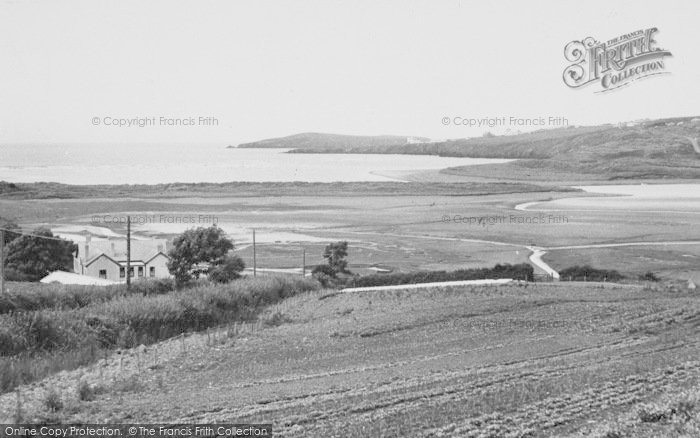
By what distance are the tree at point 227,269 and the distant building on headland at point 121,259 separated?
7.68ft

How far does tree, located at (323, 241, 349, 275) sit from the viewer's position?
2978 centimetres

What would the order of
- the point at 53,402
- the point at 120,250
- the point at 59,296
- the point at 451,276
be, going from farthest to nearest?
the point at 120,250, the point at 451,276, the point at 59,296, the point at 53,402

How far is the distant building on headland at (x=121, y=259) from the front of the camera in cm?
3031

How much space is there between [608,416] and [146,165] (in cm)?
3484

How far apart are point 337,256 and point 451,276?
17.5 feet

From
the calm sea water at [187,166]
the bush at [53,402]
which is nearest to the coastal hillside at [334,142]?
the calm sea water at [187,166]

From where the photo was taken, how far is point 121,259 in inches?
1198

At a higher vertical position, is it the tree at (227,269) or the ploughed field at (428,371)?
the ploughed field at (428,371)

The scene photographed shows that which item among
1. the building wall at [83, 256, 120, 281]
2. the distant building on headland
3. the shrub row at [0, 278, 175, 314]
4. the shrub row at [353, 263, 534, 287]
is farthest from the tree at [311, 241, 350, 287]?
the shrub row at [0, 278, 175, 314]

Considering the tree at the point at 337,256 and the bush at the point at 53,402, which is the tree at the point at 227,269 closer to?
the tree at the point at 337,256

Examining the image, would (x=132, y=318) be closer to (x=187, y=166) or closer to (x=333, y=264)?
(x=333, y=264)

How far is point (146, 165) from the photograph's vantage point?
40.9 metres

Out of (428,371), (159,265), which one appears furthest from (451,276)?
(428,371)

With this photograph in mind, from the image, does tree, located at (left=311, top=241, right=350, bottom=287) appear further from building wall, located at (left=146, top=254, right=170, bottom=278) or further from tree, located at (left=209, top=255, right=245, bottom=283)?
building wall, located at (left=146, top=254, right=170, bottom=278)
